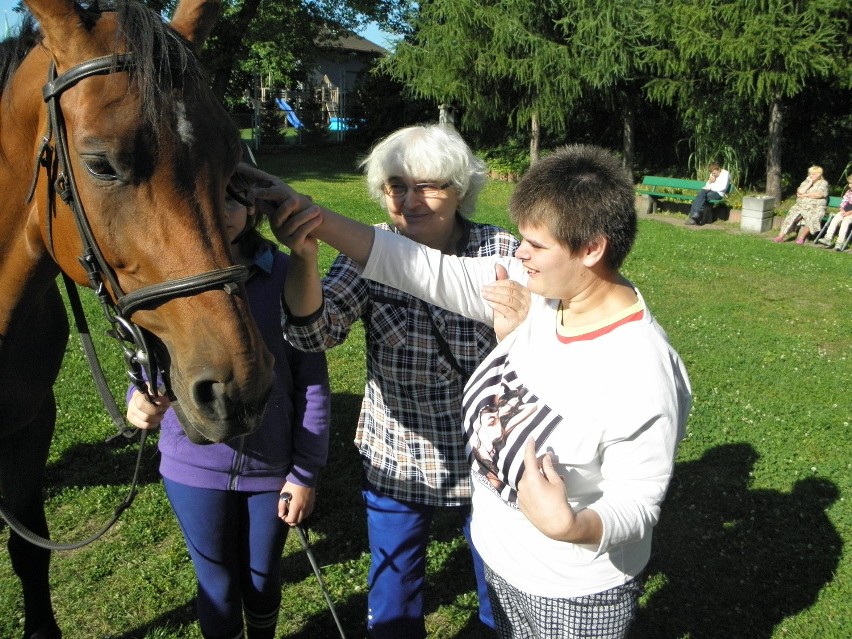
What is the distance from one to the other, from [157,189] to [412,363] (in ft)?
3.69

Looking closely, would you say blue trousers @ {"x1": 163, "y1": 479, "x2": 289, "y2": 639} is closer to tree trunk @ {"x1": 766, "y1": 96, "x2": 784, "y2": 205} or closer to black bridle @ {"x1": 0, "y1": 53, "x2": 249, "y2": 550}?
black bridle @ {"x1": 0, "y1": 53, "x2": 249, "y2": 550}

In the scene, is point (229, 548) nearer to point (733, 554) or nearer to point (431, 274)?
point (431, 274)

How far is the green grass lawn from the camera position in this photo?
3.30 metres

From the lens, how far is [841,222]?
12.1 metres

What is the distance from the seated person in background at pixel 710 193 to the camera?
48.0 ft

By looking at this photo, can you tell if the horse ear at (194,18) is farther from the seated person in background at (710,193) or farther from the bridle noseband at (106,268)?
the seated person in background at (710,193)

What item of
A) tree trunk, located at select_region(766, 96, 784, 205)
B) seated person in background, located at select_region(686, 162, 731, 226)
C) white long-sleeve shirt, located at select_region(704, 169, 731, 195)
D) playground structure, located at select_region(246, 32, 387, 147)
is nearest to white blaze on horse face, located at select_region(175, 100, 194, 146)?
seated person in background, located at select_region(686, 162, 731, 226)

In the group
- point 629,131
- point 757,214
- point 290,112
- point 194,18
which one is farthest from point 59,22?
point 290,112

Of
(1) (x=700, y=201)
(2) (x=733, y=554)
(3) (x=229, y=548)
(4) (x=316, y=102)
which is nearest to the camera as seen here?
(3) (x=229, y=548)

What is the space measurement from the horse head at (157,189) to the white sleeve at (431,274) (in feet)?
1.80

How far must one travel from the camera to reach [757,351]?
22.0 ft

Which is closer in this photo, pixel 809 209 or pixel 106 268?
pixel 106 268

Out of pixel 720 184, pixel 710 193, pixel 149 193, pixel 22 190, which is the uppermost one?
pixel 149 193

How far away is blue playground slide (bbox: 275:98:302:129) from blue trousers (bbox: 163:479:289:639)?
3111 centimetres
